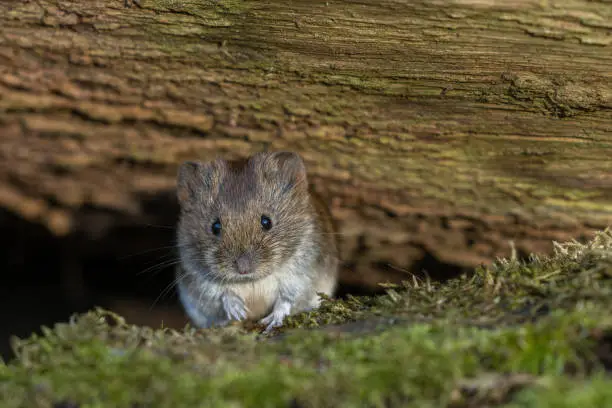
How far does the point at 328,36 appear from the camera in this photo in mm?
4445

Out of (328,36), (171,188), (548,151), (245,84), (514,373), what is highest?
(328,36)

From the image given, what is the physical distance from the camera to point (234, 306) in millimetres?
5734

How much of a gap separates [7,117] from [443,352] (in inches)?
188

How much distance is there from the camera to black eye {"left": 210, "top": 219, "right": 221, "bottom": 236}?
5.54 meters

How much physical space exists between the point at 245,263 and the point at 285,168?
1.04m

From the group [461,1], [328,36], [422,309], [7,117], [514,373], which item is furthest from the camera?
[7,117]

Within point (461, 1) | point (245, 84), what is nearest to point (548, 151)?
point (461, 1)

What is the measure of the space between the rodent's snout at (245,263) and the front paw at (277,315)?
43 centimetres

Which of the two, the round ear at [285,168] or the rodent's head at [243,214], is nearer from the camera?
the rodent's head at [243,214]

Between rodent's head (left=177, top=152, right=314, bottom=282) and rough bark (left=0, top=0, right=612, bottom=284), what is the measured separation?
0.40 m

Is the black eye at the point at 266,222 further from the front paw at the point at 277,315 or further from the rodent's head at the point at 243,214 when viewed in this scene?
the front paw at the point at 277,315

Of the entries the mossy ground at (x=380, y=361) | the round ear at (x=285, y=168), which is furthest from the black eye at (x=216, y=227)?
the mossy ground at (x=380, y=361)

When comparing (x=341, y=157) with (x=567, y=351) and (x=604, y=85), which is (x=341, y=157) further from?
(x=567, y=351)

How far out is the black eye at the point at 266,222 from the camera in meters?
5.60
